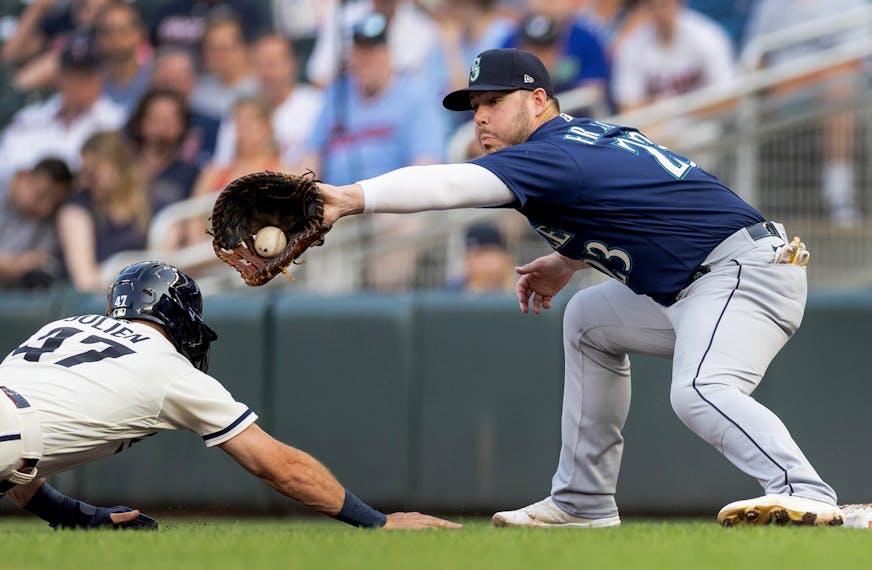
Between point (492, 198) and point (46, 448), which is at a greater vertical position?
point (492, 198)

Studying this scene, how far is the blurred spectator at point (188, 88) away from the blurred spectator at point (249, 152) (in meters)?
0.14

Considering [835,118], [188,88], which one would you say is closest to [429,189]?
[835,118]

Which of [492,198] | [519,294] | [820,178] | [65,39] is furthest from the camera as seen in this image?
[65,39]

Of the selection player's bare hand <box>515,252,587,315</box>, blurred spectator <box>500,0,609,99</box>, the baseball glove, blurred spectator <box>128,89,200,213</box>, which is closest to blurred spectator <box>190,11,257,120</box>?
blurred spectator <box>128,89,200,213</box>

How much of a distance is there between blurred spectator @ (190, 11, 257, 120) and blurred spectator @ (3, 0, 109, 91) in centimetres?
87

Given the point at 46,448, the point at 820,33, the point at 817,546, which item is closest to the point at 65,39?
the point at 820,33

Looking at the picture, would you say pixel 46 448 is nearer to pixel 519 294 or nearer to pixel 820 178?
pixel 519 294

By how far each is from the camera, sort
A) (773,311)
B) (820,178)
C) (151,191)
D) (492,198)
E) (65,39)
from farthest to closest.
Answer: (65,39)
(151,191)
(820,178)
(773,311)
(492,198)

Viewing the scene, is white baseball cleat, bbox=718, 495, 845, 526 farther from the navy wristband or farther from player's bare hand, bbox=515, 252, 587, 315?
player's bare hand, bbox=515, 252, 587, 315

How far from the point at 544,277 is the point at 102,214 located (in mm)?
4374

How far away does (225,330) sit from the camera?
19.2 feet

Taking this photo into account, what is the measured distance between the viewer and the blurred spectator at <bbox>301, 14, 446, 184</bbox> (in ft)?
25.0

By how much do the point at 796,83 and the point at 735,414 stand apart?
425cm

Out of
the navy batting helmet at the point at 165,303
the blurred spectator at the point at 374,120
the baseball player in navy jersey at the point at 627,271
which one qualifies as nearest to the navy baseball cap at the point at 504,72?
the baseball player in navy jersey at the point at 627,271
